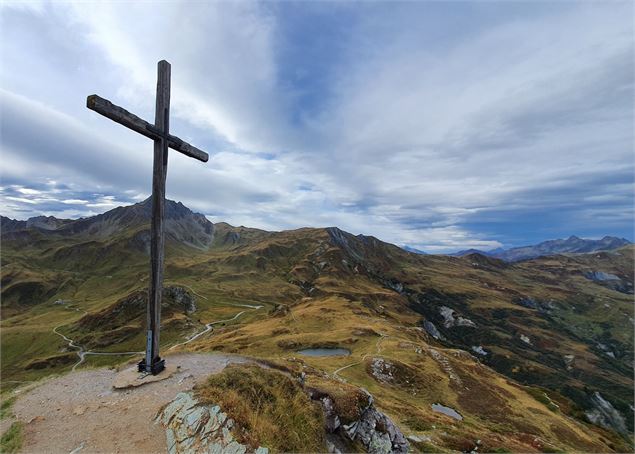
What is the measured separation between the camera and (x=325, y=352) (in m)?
71.6

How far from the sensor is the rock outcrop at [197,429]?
11602 millimetres

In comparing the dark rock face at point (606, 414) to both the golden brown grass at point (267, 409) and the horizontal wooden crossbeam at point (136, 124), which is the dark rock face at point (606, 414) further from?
the horizontal wooden crossbeam at point (136, 124)

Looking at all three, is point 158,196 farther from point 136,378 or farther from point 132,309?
point 132,309

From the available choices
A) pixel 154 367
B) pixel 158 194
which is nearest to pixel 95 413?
pixel 154 367

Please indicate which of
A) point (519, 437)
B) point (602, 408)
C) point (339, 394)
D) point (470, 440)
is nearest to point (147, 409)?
point (339, 394)

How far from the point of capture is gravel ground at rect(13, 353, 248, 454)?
1227 cm

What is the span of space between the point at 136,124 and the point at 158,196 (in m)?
3.58

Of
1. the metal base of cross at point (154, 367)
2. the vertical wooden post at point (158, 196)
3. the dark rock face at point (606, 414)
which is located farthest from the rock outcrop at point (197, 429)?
the dark rock face at point (606, 414)

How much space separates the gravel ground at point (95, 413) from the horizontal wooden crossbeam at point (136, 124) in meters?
12.3

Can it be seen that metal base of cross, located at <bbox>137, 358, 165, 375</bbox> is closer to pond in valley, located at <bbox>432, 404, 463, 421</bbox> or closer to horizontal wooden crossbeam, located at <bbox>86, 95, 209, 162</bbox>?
horizontal wooden crossbeam, located at <bbox>86, 95, 209, 162</bbox>

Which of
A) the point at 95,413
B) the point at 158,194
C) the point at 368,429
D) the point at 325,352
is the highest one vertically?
Result: the point at 158,194

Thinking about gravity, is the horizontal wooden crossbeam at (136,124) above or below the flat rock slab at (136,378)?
above

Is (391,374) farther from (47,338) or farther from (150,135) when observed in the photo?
(47,338)

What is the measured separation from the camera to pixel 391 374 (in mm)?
55344
